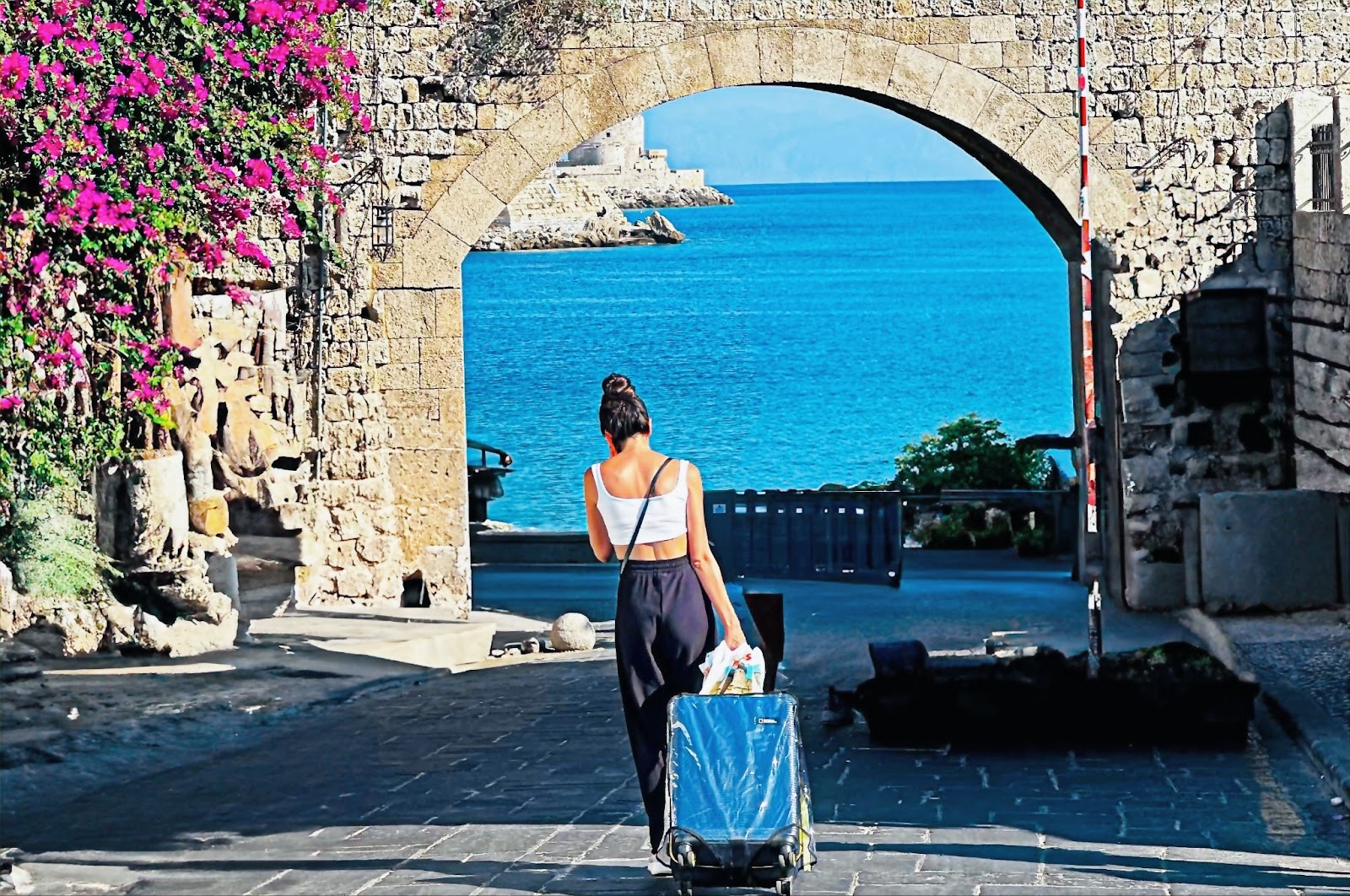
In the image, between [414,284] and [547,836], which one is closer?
[547,836]

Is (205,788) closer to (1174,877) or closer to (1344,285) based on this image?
(1174,877)

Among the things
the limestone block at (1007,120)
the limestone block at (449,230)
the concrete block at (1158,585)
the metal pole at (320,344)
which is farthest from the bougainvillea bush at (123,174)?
the concrete block at (1158,585)

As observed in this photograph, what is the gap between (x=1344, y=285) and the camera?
11445 millimetres

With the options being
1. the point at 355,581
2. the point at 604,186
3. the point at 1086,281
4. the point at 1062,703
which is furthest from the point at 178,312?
the point at 604,186

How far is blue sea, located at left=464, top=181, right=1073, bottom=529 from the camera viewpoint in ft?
143

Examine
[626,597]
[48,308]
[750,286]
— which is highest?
[750,286]

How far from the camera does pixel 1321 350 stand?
473 inches

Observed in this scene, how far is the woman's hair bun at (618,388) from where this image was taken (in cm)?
604

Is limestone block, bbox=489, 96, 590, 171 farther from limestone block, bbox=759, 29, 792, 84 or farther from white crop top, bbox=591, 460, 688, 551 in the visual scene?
white crop top, bbox=591, 460, 688, 551

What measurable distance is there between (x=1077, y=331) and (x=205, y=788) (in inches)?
324

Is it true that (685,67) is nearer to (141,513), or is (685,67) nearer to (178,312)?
(178,312)

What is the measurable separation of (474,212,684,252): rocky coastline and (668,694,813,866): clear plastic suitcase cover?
347ft

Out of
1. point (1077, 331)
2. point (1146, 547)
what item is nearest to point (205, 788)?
point (1146, 547)

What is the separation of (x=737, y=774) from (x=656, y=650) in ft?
1.73
